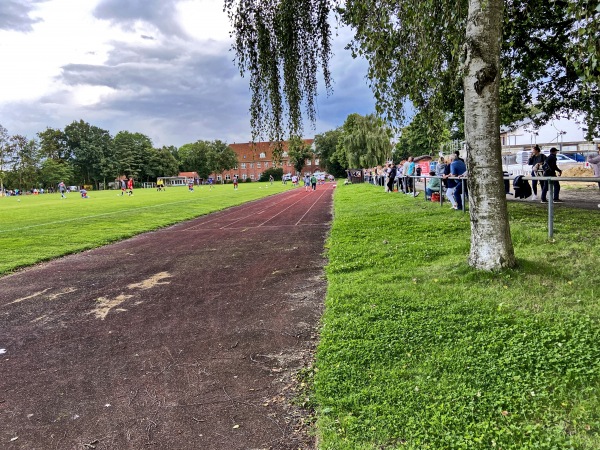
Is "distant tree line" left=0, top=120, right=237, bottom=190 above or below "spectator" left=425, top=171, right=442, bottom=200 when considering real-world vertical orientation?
above

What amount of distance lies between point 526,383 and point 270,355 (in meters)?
2.24

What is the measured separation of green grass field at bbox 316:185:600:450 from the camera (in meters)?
2.82

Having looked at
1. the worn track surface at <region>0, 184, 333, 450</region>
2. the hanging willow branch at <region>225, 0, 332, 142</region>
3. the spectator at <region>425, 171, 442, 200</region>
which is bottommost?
the worn track surface at <region>0, 184, 333, 450</region>

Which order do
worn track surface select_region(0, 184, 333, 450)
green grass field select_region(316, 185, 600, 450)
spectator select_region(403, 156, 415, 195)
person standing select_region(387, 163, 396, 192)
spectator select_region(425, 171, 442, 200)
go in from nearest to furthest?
green grass field select_region(316, 185, 600, 450)
worn track surface select_region(0, 184, 333, 450)
spectator select_region(425, 171, 442, 200)
spectator select_region(403, 156, 415, 195)
person standing select_region(387, 163, 396, 192)

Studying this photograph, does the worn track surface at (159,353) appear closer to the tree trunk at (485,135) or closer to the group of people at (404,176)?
the tree trunk at (485,135)

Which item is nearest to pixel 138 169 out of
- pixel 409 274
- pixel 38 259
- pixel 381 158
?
pixel 381 158

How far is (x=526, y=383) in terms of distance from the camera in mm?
3246

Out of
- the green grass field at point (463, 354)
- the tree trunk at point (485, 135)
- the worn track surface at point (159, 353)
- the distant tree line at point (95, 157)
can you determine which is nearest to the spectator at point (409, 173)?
the worn track surface at point (159, 353)

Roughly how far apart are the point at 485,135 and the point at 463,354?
307 cm

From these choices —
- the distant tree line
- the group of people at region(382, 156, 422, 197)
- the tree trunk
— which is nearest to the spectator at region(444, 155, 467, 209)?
the group of people at region(382, 156, 422, 197)

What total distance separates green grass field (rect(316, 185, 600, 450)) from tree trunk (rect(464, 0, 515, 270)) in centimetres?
38

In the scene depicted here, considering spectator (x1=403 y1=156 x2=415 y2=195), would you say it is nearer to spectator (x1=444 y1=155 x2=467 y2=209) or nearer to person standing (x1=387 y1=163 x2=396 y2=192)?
person standing (x1=387 y1=163 x2=396 y2=192)

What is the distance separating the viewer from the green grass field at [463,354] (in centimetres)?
282

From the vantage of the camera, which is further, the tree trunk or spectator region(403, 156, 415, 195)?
spectator region(403, 156, 415, 195)
